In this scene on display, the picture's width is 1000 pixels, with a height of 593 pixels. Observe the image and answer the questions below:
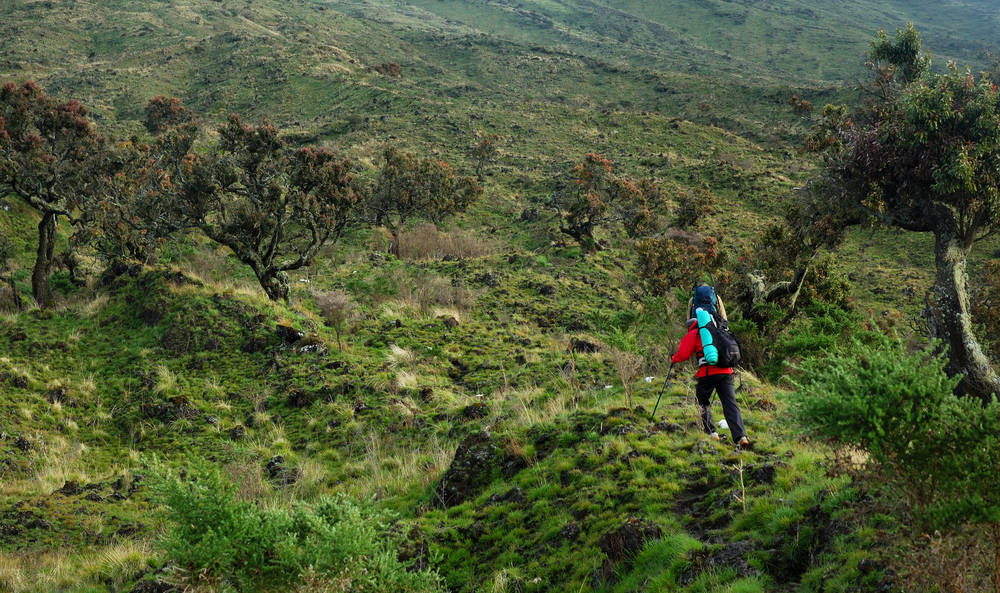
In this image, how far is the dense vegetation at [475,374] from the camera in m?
4.11

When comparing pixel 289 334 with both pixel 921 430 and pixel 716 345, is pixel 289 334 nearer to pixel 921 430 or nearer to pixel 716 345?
A: pixel 716 345

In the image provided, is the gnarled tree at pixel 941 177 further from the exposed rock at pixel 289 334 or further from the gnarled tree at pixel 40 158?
the gnarled tree at pixel 40 158

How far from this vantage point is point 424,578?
460 centimetres

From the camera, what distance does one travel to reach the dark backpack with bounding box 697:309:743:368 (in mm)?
6933

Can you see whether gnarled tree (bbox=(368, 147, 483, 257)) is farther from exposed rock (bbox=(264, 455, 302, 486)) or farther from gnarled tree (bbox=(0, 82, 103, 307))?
exposed rock (bbox=(264, 455, 302, 486))

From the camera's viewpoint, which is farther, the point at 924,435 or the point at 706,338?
the point at 706,338

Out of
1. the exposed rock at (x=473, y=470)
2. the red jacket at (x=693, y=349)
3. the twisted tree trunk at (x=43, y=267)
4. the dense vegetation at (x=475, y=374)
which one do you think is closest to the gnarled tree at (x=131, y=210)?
the dense vegetation at (x=475, y=374)

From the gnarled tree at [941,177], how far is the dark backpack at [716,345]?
4.10 meters

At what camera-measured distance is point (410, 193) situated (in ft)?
104

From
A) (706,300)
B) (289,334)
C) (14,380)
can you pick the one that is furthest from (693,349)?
(14,380)

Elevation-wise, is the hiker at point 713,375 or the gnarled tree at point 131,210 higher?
the hiker at point 713,375

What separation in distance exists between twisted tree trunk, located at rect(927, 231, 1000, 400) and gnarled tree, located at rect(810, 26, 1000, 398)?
14mm

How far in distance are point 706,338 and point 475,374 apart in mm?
7792

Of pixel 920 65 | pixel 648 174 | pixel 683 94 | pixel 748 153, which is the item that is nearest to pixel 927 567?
pixel 920 65
